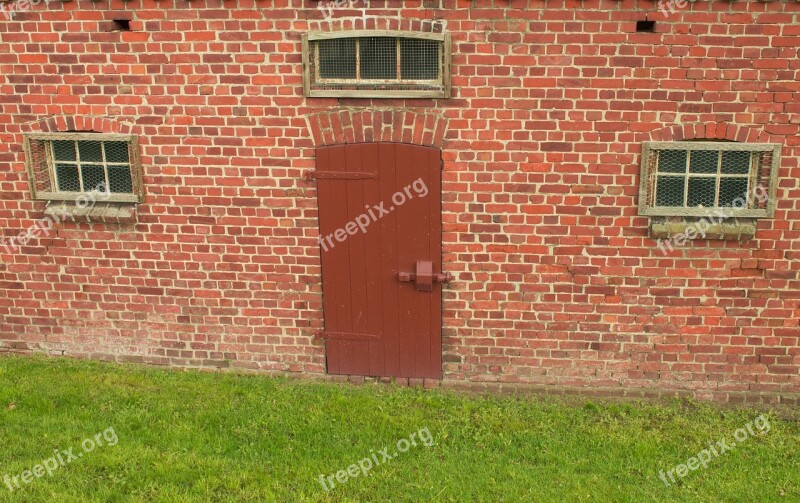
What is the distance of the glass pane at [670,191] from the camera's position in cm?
600

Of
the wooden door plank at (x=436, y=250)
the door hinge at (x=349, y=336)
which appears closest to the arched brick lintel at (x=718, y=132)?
the wooden door plank at (x=436, y=250)

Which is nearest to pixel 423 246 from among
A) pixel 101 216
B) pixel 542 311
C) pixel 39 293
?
pixel 542 311

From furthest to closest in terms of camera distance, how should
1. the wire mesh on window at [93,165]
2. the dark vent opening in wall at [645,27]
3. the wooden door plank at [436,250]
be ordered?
the wire mesh on window at [93,165] → the wooden door plank at [436,250] → the dark vent opening in wall at [645,27]

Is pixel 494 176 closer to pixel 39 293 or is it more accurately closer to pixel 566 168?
pixel 566 168

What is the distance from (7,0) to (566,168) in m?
5.15

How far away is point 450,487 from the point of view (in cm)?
512

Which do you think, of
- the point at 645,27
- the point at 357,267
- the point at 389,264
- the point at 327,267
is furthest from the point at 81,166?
the point at 645,27

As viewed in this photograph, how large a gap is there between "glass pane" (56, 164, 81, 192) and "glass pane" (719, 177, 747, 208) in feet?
19.1

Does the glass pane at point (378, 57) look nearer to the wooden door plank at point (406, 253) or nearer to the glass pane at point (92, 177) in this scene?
the wooden door plank at point (406, 253)

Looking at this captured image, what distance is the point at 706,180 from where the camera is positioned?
597 cm

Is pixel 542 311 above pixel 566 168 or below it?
below

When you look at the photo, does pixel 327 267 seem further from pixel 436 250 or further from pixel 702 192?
pixel 702 192

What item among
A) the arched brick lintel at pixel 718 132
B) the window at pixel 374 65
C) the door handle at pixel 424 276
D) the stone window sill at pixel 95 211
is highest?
the window at pixel 374 65

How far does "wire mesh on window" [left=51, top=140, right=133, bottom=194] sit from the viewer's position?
6.56m
